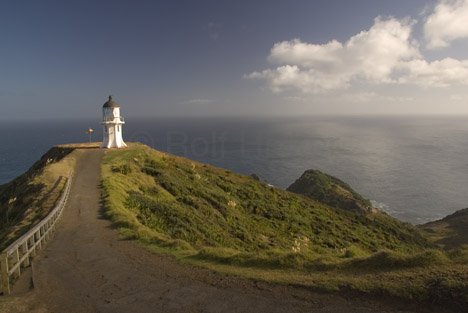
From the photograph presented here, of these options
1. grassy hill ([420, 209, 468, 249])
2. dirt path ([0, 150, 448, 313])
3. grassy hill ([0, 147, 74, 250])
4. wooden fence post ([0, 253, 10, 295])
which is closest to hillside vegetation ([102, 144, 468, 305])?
dirt path ([0, 150, 448, 313])

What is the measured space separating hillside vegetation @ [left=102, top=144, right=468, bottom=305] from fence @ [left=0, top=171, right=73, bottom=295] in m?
3.07

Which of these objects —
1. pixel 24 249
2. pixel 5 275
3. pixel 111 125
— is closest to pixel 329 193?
pixel 111 125

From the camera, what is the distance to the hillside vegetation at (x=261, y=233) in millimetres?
10391

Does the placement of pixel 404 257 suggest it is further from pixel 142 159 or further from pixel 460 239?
pixel 460 239

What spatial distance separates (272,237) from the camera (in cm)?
2656

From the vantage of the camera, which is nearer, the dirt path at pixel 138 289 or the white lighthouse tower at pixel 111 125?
the dirt path at pixel 138 289

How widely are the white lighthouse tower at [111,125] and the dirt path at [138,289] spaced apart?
34851mm

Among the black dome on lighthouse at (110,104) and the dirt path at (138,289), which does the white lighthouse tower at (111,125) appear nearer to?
the black dome on lighthouse at (110,104)

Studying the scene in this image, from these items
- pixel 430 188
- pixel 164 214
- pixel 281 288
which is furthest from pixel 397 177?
pixel 281 288

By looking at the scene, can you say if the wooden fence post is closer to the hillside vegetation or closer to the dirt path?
the dirt path

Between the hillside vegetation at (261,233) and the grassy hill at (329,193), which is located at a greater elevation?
the hillside vegetation at (261,233)

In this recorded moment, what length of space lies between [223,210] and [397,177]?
113m

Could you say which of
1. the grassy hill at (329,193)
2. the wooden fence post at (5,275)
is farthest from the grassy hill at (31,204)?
the grassy hill at (329,193)

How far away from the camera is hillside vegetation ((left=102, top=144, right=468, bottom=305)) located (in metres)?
10.4
